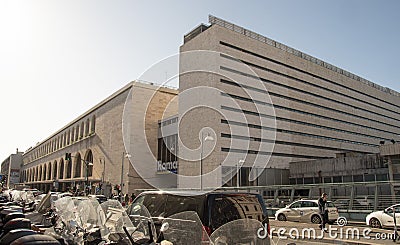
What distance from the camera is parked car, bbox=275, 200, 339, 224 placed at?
1900 cm

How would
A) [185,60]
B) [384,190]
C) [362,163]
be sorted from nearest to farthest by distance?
[384,190]
[362,163]
[185,60]

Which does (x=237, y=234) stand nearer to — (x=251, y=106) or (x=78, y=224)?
(x=78, y=224)

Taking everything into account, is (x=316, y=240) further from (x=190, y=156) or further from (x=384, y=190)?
(x=190, y=156)

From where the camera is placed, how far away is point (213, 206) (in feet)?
19.4

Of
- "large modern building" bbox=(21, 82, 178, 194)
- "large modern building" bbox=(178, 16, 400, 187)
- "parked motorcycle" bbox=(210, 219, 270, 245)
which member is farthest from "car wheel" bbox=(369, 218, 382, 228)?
"large modern building" bbox=(21, 82, 178, 194)

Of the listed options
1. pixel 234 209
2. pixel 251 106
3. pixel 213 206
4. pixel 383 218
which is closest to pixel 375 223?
pixel 383 218

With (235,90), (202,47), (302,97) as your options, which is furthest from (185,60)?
(302,97)

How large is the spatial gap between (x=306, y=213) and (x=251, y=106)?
1422 inches

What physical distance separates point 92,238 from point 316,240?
28.8ft

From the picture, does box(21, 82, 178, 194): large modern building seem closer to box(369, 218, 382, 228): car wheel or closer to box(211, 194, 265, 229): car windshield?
box(369, 218, 382, 228): car wheel

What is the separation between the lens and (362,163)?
43.8 m

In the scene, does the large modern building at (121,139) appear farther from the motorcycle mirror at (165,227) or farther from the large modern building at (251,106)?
the motorcycle mirror at (165,227)

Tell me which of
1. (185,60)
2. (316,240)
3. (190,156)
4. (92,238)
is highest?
(185,60)

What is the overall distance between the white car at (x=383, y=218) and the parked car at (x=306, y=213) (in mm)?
2251
